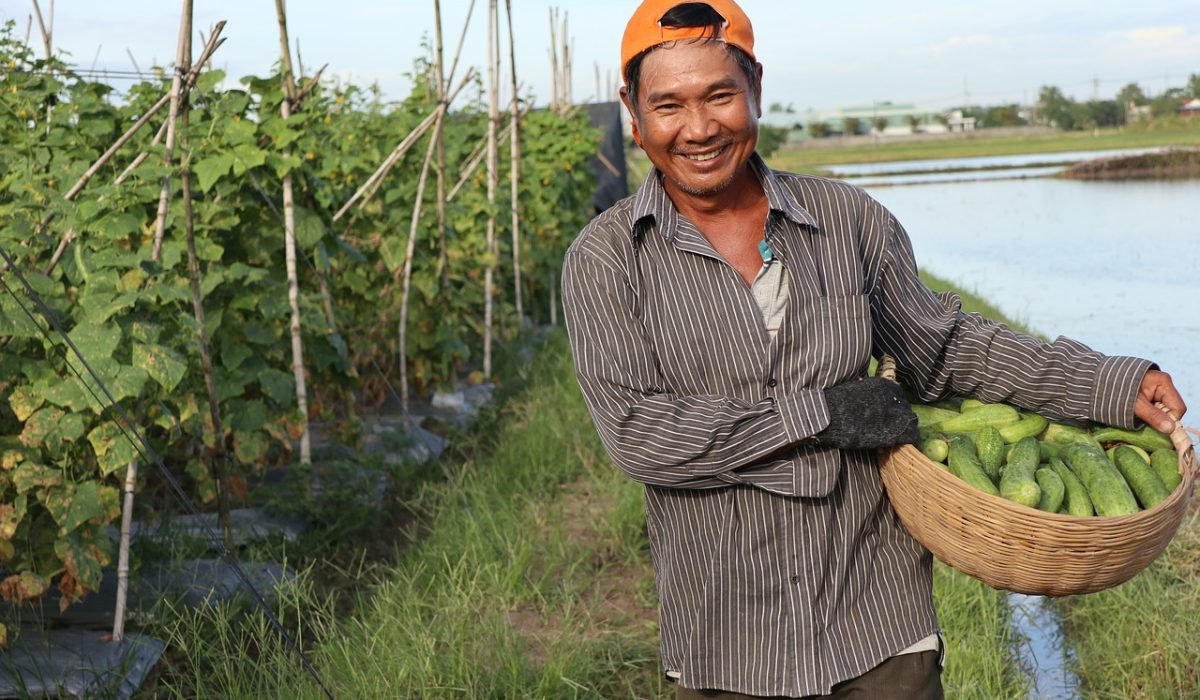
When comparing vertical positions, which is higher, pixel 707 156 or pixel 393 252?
pixel 707 156

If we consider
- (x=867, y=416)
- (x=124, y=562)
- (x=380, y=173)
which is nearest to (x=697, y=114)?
(x=867, y=416)

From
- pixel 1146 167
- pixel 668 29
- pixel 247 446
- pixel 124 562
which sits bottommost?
pixel 1146 167

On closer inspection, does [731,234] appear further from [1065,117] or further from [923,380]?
[1065,117]

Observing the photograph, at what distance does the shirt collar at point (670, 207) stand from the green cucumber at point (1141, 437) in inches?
25.1

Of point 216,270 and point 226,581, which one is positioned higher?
point 216,270

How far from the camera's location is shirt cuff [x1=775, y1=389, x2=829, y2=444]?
2.26 meters

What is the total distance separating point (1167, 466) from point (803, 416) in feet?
2.15

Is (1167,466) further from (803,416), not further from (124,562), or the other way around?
(124,562)

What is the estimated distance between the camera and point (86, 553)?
4.06 meters

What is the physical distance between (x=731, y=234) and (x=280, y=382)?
331 centimetres

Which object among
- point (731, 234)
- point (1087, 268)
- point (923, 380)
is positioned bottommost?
point (1087, 268)

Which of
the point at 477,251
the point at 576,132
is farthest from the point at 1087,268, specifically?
the point at 477,251

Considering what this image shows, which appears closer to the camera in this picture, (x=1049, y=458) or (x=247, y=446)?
(x=1049, y=458)

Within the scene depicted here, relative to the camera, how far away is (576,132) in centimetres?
1323
